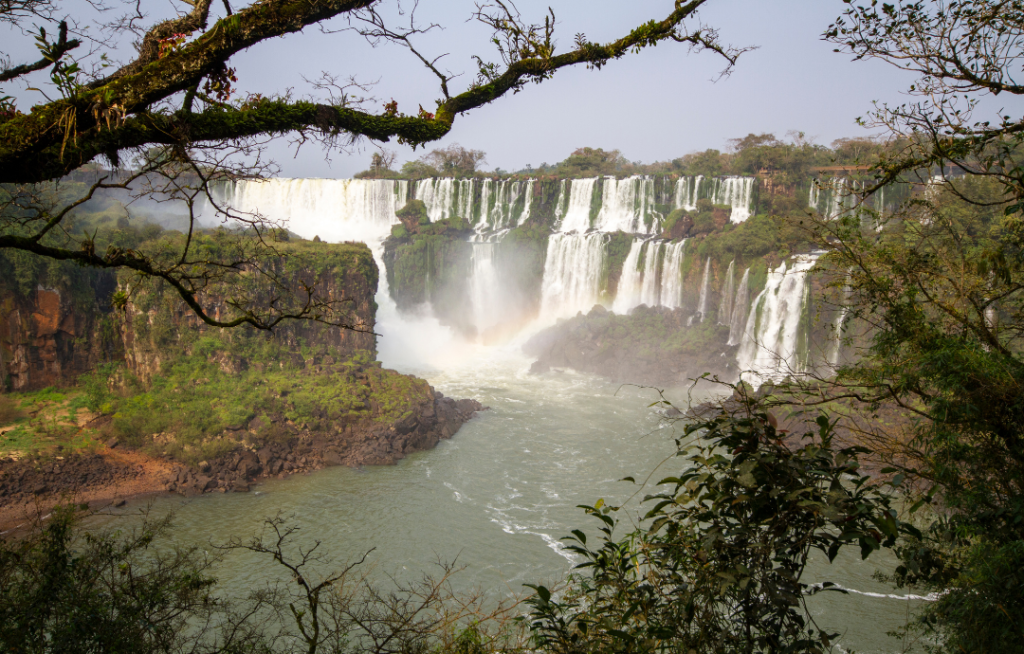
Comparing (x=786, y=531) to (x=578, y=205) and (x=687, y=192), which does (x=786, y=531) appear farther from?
(x=578, y=205)

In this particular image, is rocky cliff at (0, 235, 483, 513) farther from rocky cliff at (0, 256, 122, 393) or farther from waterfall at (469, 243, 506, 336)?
waterfall at (469, 243, 506, 336)

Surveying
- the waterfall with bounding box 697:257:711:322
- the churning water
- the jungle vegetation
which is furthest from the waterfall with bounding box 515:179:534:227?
the jungle vegetation

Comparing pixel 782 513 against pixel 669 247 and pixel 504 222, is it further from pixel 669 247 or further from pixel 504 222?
pixel 504 222

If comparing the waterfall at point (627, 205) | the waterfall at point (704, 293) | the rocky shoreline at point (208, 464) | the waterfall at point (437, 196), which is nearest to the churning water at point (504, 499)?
the rocky shoreline at point (208, 464)

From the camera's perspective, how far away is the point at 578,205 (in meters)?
26.9

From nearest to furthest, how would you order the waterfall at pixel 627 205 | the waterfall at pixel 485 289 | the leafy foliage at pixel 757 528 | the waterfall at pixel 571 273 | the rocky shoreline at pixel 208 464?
1. the leafy foliage at pixel 757 528
2. the rocky shoreline at pixel 208 464
3. the waterfall at pixel 571 273
4. the waterfall at pixel 627 205
5. the waterfall at pixel 485 289

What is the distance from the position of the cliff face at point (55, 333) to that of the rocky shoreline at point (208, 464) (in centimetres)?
269

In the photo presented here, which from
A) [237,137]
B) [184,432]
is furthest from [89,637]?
[184,432]

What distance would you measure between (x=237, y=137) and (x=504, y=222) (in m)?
25.1

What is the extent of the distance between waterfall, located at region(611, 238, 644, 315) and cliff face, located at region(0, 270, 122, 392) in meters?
16.5

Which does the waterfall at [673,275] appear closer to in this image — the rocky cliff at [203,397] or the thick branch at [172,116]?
the rocky cliff at [203,397]

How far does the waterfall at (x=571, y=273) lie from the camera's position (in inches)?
964

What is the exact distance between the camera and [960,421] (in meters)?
3.24

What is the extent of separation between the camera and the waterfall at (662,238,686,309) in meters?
22.5
